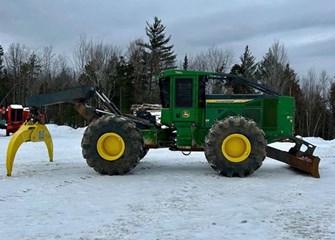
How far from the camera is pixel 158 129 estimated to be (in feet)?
36.0

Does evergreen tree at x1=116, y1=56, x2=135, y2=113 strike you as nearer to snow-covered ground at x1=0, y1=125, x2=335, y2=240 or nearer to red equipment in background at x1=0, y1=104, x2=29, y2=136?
red equipment in background at x1=0, y1=104, x2=29, y2=136

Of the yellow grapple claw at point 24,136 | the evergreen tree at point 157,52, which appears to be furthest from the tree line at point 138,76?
the yellow grapple claw at point 24,136

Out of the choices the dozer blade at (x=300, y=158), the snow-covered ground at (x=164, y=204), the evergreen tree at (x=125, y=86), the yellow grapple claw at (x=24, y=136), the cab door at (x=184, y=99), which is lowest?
the snow-covered ground at (x=164, y=204)

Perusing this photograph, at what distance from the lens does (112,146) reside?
10086 mm

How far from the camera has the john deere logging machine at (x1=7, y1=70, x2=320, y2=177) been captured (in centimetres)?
980

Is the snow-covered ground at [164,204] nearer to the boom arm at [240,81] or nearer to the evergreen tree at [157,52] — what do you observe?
the boom arm at [240,81]

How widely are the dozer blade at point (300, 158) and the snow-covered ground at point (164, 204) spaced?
0.21 m

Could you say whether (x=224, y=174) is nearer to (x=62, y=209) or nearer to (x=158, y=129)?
(x=158, y=129)

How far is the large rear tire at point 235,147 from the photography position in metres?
9.75

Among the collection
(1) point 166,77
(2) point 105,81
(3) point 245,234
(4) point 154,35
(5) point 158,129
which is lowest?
(3) point 245,234

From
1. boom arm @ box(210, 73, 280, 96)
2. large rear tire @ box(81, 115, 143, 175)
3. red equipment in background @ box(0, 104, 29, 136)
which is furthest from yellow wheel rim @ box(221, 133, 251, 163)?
red equipment in background @ box(0, 104, 29, 136)

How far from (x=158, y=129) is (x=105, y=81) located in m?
33.3

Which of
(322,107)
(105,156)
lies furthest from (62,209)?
(322,107)

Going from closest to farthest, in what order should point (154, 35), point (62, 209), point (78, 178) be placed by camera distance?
1. point (62, 209)
2. point (78, 178)
3. point (154, 35)
